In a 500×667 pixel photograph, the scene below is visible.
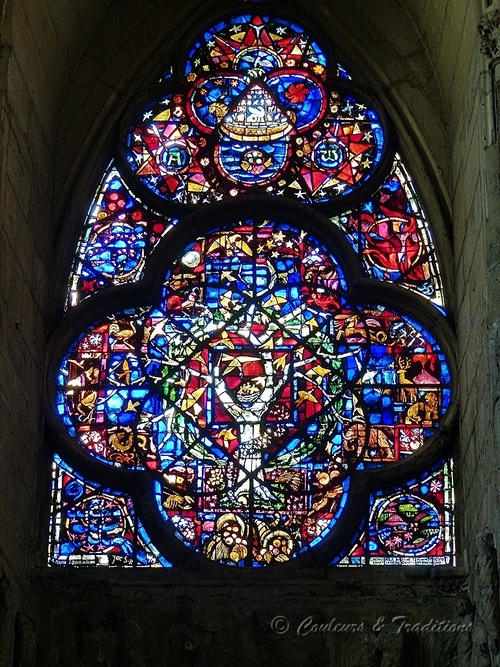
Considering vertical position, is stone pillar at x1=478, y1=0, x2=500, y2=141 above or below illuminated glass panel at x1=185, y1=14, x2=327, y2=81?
below

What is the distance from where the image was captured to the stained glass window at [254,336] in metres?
14.3

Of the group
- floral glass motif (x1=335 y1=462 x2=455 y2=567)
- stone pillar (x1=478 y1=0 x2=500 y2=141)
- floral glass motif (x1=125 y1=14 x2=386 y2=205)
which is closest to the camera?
stone pillar (x1=478 y1=0 x2=500 y2=141)

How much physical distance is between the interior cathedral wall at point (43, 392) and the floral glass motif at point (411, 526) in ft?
0.37

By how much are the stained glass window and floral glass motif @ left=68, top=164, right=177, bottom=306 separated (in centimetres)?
1

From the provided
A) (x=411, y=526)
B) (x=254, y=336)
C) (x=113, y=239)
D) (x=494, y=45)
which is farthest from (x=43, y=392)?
(x=494, y=45)

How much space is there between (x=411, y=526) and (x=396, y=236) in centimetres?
224

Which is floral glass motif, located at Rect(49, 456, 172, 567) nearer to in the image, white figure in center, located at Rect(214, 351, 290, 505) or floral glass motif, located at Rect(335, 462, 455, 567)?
white figure in center, located at Rect(214, 351, 290, 505)

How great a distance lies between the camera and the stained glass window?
14.3 meters

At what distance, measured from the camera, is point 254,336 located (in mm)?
15055

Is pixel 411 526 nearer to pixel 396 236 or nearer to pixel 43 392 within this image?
pixel 396 236

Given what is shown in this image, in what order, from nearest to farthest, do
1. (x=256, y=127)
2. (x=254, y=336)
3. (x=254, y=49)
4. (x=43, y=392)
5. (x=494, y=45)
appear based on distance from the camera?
(x=494, y=45) → (x=43, y=392) → (x=254, y=336) → (x=256, y=127) → (x=254, y=49)

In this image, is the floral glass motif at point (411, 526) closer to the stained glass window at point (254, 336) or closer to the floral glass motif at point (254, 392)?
the stained glass window at point (254, 336)

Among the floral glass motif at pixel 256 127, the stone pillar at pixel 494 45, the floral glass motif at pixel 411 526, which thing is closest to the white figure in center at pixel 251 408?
the floral glass motif at pixel 411 526

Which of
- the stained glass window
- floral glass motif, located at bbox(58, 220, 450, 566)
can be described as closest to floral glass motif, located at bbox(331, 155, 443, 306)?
the stained glass window
